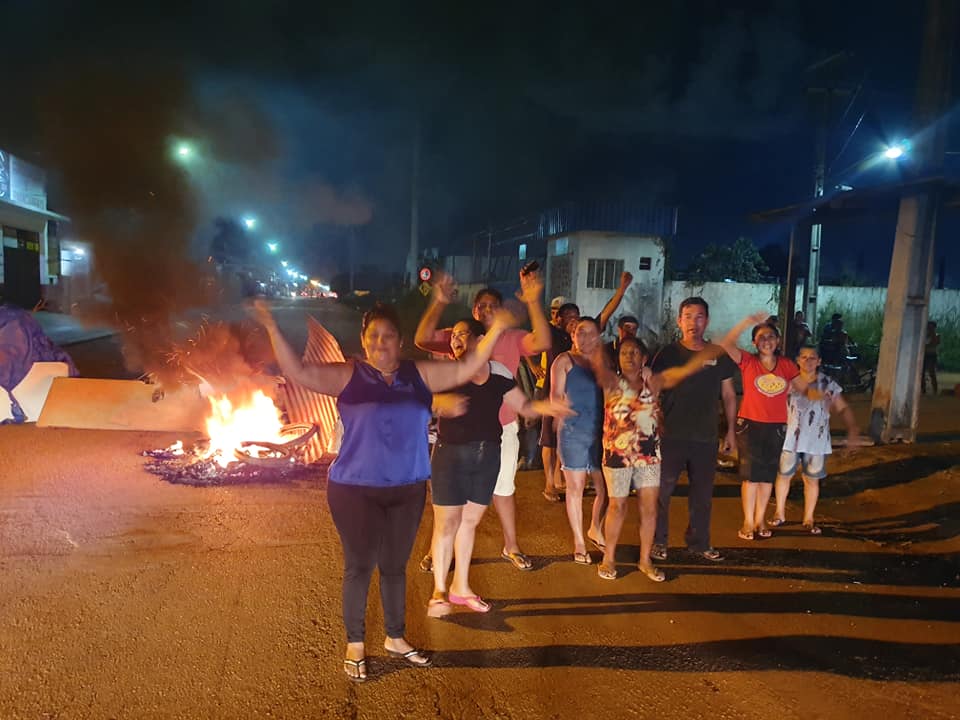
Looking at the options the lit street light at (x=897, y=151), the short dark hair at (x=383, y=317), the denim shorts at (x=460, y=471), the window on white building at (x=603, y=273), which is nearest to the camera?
the short dark hair at (x=383, y=317)

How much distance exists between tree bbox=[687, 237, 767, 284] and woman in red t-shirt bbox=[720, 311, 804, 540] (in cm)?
2123

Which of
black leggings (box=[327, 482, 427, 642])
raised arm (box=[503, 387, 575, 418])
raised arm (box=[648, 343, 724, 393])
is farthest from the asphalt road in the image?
raised arm (box=[648, 343, 724, 393])

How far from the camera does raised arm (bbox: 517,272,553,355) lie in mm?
4336

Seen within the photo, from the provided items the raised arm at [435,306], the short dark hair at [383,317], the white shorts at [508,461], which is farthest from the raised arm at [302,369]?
the white shorts at [508,461]

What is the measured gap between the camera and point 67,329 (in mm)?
23375

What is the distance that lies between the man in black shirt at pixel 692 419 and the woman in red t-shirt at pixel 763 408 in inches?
16.3

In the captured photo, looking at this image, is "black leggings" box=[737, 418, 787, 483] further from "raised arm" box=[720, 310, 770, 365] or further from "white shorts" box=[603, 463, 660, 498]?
"white shorts" box=[603, 463, 660, 498]

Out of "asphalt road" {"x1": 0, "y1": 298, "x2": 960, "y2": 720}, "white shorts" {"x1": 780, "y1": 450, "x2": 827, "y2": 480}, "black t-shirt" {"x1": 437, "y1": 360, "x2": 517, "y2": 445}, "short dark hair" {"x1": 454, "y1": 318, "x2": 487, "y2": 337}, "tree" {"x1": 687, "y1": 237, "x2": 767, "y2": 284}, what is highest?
"tree" {"x1": 687, "y1": 237, "x2": 767, "y2": 284}

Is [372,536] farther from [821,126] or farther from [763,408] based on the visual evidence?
[821,126]

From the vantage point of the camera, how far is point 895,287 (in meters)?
8.53

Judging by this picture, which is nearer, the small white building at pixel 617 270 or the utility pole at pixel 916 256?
the utility pole at pixel 916 256

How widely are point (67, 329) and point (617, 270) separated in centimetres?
1866

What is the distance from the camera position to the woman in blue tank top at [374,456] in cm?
330

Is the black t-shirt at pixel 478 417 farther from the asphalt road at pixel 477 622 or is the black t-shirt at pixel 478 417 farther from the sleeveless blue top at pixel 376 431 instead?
the asphalt road at pixel 477 622
